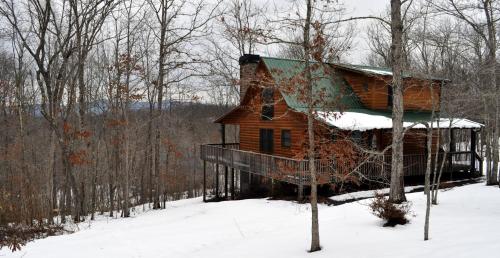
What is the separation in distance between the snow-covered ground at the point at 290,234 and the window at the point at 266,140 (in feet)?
19.6

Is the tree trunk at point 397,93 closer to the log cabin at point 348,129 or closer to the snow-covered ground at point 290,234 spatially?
the snow-covered ground at point 290,234

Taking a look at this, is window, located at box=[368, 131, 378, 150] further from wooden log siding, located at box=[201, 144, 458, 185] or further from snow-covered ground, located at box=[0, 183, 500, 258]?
snow-covered ground, located at box=[0, 183, 500, 258]

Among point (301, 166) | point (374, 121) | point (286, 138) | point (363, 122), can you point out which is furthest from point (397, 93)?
point (286, 138)

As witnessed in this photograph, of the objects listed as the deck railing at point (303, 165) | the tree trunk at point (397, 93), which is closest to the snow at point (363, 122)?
the deck railing at point (303, 165)

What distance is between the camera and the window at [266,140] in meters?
22.6

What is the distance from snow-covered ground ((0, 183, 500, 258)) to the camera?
8.12m

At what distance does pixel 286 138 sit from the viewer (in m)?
21.4

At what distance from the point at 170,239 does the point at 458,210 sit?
8.61m

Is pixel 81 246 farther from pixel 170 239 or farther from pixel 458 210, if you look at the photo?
pixel 458 210

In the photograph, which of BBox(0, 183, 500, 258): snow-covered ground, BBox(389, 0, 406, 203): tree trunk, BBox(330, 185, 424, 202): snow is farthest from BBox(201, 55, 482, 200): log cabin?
BBox(389, 0, 406, 203): tree trunk

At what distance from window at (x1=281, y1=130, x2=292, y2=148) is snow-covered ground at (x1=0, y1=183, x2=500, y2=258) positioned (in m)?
4.77

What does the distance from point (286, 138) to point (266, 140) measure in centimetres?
188

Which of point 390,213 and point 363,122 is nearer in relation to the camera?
point 390,213

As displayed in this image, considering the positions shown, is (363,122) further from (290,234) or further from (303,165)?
(290,234)
